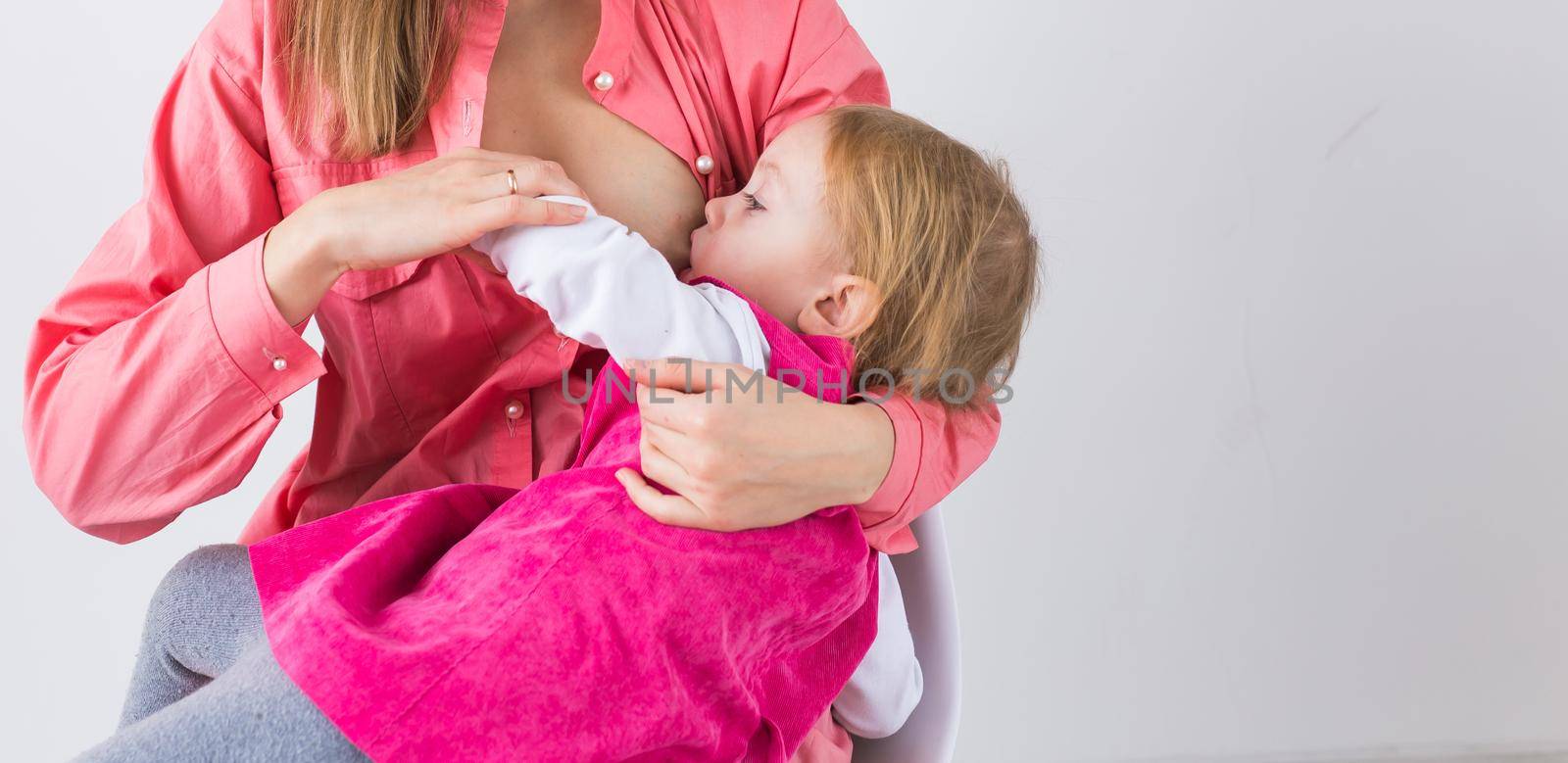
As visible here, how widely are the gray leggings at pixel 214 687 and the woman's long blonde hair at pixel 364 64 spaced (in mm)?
398

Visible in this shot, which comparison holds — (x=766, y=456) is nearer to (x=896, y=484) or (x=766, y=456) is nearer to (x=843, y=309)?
(x=896, y=484)

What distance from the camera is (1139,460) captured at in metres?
2.34

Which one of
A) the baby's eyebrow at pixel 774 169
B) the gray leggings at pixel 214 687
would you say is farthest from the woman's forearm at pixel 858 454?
the gray leggings at pixel 214 687

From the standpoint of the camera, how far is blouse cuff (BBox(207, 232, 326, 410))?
1.11 metres

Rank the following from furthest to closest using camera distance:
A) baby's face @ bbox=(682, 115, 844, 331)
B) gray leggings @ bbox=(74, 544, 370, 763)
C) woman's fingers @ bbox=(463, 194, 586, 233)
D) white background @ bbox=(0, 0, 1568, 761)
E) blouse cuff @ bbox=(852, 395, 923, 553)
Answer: white background @ bbox=(0, 0, 1568, 761), baby's face @ bbox=(682, 115, 844, 331), blouse cuff @ bbox=(852, 395, 923, 553), woman's fingers @ bbox=(463, 194, 586, 233), gray leggings @ bbox=(74, 544, 370, 763)

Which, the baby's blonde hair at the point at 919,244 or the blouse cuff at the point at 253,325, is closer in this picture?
the blouse cuff at the point at 253,325

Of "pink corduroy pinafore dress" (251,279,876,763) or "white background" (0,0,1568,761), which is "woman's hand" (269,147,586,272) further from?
"white background" (0,0,1568,761)

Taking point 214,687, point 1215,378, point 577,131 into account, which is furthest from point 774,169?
point 1215,378

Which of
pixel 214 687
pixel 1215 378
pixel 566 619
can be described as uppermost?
pixel 566 619

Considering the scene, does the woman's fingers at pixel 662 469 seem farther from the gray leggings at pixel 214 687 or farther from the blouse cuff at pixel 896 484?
the gray leggings at pixel 214 687

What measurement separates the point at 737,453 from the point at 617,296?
163 mm

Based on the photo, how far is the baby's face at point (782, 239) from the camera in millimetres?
1294

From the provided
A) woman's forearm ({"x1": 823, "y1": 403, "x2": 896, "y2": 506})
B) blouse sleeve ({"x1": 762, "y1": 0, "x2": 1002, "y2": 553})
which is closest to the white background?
blouse sleeve ({"x1": 762, "y1": 0, "x2": 1002, "y2": 553})

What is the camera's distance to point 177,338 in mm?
1142
